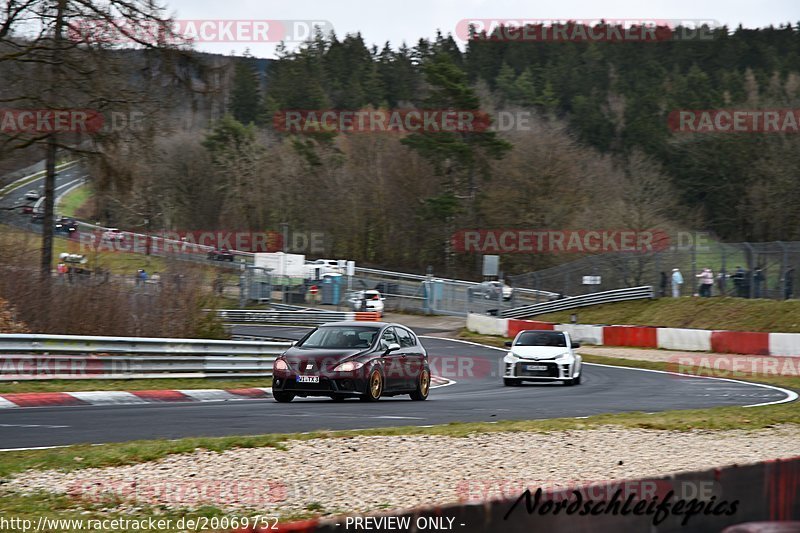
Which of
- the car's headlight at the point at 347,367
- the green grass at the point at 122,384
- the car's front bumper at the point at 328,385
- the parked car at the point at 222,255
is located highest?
the parked car at the point at 222,255

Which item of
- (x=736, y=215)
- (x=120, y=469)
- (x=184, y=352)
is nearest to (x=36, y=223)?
(x=184, y=352)

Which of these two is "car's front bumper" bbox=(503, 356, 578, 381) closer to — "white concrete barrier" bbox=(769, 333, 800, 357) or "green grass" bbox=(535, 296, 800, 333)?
"white concrete barrier" bbox=(769, 333, 800, 357)

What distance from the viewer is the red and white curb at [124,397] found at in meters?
15.1

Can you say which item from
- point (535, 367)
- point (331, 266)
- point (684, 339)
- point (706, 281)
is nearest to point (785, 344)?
point (684, 339)

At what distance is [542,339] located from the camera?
24406 millimetres

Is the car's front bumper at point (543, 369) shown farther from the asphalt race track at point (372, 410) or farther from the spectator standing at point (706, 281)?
the spectator standing at point (706, 281)

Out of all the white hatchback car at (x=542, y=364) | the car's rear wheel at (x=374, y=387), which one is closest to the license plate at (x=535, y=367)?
the white hatchback car at (x=542, y=364)

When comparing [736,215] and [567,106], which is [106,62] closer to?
[736,215]

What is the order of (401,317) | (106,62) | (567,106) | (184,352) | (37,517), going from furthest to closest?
(567,106) → (401,317) → (106,62) → (184,352) → (37,517)

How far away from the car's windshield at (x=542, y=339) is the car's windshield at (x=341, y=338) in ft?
25.1

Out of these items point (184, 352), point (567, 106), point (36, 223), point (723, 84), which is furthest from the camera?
point (567, 106)

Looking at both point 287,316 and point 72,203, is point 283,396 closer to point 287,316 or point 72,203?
point 287,316

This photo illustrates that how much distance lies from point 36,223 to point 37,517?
2466cm

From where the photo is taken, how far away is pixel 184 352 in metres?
21.3
